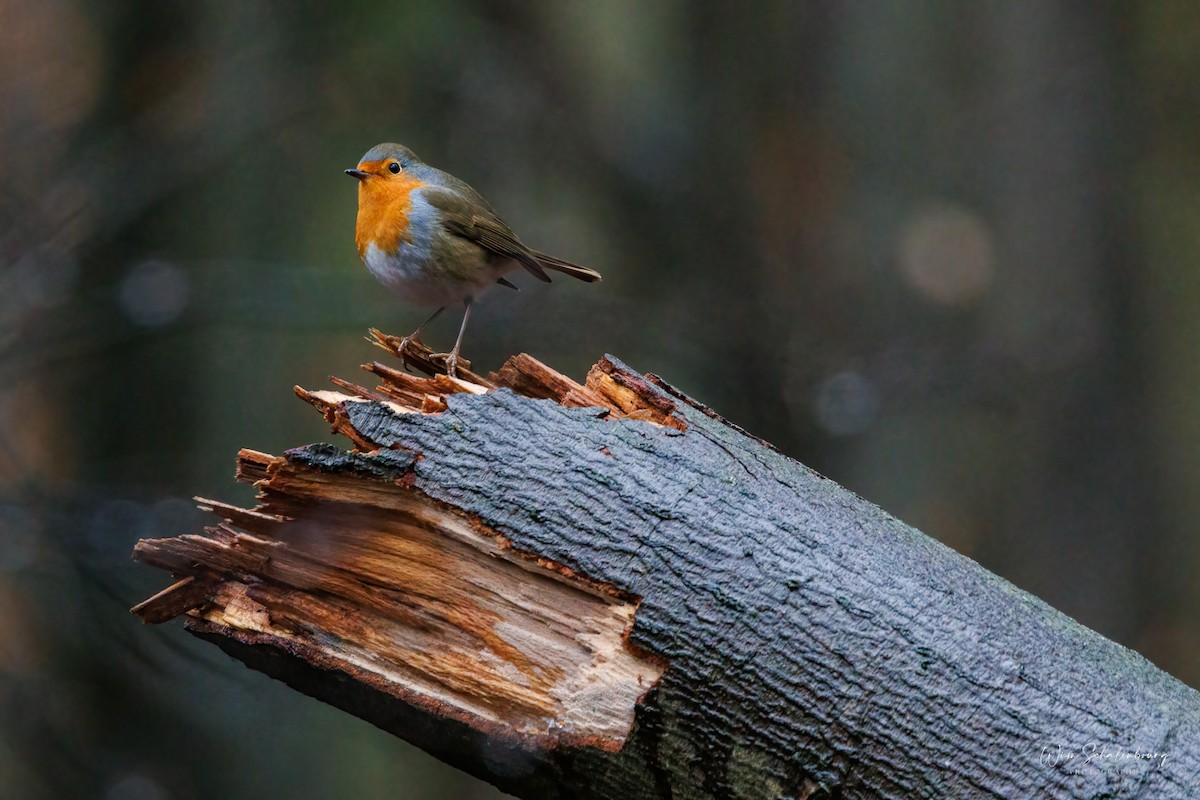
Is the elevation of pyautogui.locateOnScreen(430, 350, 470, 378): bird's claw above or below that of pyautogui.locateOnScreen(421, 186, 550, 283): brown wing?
below

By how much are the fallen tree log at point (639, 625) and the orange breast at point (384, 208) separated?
834 mm

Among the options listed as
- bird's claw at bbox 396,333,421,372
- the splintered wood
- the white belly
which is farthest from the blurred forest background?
the splintered wood

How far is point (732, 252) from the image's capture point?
10.8ft

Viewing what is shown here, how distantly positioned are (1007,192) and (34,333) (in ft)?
9.98

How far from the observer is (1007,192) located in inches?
128

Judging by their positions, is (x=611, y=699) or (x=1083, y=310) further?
(x=1083, y=310)

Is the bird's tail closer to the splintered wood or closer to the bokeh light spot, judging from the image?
the splintered wood

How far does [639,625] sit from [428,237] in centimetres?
117

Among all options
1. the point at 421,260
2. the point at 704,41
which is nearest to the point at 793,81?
the point at 704,41

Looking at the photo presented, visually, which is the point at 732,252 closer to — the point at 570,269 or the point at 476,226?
the point at 570,269

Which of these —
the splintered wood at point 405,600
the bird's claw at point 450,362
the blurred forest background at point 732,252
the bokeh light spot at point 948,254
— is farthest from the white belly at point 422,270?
the bokeh light spot at point 948,254

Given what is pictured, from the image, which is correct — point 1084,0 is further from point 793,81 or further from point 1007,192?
point 793,81

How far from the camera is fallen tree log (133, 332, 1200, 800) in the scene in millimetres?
1110

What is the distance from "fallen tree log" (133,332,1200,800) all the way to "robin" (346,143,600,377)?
0.81m
